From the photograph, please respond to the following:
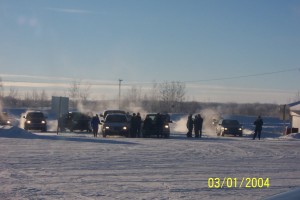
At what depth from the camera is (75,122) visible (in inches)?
1841

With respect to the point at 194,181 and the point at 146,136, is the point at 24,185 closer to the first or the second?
the point at 194,181

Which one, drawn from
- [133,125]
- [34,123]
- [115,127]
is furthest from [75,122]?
[133,125]

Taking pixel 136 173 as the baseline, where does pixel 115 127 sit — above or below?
above

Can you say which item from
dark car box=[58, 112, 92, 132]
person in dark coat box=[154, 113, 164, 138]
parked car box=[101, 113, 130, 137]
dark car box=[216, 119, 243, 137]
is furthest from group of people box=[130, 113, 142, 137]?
dark car box=[216, 119, 243, 137]

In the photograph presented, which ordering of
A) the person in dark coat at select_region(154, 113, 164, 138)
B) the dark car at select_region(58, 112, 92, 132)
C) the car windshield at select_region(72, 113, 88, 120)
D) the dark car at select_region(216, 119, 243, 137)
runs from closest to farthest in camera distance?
1. the person in dark coat at select_region(154, 113, 164, 138)
2. the dark car at select_region(216, 119, 243, 137)
3. the dark car at select_region(58, 112, 92, 132)
4. the car windshield at select_region(72, 113, 88, 120)

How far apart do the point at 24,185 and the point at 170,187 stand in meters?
3.29

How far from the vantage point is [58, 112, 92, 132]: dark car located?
46781mm

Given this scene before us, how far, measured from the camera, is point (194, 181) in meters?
14.2

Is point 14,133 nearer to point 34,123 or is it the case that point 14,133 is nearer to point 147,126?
point 147,126

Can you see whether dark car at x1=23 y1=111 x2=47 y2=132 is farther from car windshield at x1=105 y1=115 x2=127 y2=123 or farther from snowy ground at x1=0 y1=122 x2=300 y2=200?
snowy ground at x1=0 y1=122 x2=300 y2=200

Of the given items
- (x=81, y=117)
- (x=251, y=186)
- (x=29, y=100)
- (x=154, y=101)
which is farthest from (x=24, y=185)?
(x=29, y=100)
